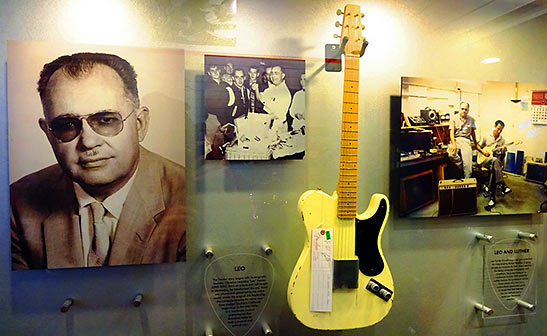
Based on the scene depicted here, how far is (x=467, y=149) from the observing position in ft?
4.86

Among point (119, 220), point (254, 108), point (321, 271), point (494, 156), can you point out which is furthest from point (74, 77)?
point (494, 156)

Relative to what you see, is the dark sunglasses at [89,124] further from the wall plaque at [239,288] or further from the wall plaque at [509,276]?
the wall plaque at [509,276]

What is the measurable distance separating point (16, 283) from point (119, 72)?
2.90 ft

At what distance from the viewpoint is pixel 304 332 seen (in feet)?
4.75

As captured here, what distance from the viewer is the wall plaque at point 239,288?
137 cm

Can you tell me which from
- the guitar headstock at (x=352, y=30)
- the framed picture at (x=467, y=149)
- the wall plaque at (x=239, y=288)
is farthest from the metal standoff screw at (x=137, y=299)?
the guitar headstock at (x=352, y=30)

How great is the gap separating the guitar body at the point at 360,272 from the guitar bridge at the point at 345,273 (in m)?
0.02

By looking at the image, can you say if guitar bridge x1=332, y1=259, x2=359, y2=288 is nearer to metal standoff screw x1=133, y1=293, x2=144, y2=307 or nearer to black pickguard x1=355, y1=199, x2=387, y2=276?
black pickguard x1=355, y1=199, x2=387, y2=276

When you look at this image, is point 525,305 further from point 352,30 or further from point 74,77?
point 74,77

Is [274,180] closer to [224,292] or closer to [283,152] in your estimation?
[283,152]

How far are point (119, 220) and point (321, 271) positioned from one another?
0.79m

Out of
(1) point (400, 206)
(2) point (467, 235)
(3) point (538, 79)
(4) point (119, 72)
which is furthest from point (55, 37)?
(3) point (538, 79)

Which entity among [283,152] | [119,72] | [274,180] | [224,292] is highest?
[119,72]

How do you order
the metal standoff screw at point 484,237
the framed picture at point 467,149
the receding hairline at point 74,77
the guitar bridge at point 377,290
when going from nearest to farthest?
1. the receding hairline at point 74,77
2. the guitar bridge at point 377,290
3. the framed picture at point 467,149
4. the metal standoff screw at point 484,237
